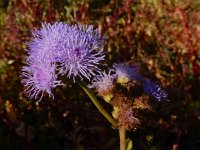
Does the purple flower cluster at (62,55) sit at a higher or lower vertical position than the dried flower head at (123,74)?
higher

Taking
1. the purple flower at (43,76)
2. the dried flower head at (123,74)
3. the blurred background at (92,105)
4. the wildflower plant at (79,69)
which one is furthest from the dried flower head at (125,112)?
the blurred background at (92,105)

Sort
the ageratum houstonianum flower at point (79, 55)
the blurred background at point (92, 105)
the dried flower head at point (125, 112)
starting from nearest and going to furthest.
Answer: the ageratum houstonianum flower at point (79, 55) → the dried flower head at point (125, 112) → the blurred background at point (92, 105)

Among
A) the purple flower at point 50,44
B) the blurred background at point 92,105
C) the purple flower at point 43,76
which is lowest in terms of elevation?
the blurred background at point 92,105

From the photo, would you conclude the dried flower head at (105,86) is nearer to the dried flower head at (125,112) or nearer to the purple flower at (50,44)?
the dried flower head at (125,112)

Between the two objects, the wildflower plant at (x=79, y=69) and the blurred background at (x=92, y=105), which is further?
the blurred background at (x=92, y=105)

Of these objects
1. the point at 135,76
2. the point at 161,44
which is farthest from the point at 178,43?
the point at 135,76

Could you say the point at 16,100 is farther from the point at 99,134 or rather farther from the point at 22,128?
the point at 99,134

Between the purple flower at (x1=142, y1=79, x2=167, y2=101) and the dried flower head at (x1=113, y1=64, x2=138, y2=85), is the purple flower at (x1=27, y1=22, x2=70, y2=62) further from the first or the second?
the purple flower at (x1=142, y1=79, x2=167, y2=101)

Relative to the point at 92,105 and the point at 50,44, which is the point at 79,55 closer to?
the point at 50,44
